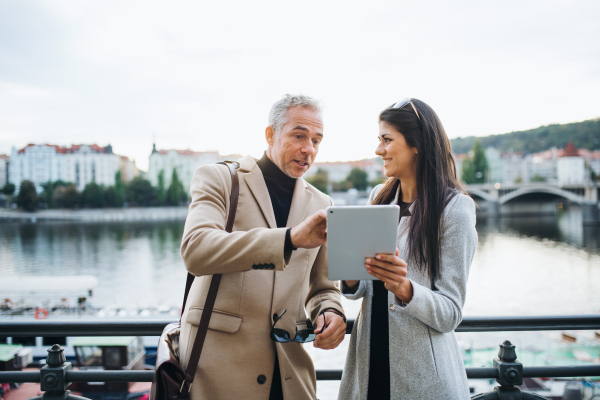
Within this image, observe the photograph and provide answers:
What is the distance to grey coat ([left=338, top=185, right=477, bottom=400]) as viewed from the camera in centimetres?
97

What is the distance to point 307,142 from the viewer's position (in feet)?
3.80

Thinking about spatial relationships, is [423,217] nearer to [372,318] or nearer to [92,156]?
[372,318]

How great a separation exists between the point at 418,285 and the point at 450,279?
0.10 m

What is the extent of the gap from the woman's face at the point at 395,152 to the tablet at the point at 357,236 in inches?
13.2

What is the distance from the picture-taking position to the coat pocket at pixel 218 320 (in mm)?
1011

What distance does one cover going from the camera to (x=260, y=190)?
1.12 metres

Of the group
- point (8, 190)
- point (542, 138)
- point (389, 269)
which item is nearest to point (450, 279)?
point (389, 269)

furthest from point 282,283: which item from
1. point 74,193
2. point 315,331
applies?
point 74,193

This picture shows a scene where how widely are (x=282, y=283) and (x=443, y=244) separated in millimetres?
424

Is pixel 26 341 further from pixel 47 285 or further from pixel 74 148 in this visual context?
pixel 74 148

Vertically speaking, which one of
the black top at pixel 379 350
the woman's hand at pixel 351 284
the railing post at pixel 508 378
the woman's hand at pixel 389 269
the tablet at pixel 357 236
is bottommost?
the railing post at pixel 508 378

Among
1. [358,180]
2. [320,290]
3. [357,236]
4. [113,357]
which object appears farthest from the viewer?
[358,180]

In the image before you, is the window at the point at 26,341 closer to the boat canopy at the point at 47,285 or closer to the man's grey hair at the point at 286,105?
the boat canopy at the point at 47,285

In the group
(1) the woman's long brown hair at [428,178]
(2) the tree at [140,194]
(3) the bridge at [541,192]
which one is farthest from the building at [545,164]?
(1) the woman's long brown hair at [428,178]
